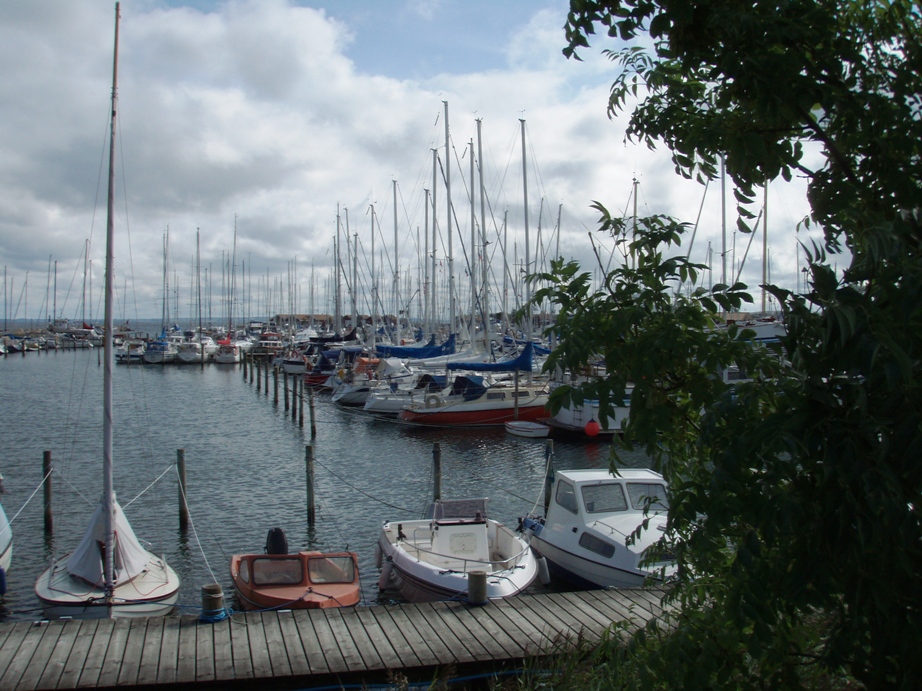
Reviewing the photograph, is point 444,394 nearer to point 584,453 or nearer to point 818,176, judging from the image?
point 584,453

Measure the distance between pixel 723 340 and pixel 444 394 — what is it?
38200 mm

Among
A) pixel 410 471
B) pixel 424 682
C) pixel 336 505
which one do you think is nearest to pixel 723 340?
pixel 424 682

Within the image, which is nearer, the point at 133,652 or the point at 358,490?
the point at 133,652

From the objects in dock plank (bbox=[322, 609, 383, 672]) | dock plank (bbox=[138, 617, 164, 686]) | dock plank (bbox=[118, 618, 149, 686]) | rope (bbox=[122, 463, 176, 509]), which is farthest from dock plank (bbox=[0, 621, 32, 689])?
rope (bbox=[122, 463, 176, 509])

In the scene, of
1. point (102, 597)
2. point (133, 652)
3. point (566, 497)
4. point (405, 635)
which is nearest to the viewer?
point (133, 652)

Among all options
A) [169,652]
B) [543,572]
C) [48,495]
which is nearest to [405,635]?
[169,652]

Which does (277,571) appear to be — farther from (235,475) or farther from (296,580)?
(235,475)

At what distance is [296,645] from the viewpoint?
32.9 ft

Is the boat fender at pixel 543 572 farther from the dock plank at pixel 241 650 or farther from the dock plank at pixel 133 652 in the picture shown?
the dock plank at pixel 133 652

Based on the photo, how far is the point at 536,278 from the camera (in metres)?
4.75

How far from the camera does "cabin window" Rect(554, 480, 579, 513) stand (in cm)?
1579

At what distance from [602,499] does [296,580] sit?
20.8 ft

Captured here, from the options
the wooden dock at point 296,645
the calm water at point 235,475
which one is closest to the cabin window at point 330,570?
the wooden dock at point 296,645

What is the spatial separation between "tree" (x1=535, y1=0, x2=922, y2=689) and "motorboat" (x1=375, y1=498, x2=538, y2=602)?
9674mm
